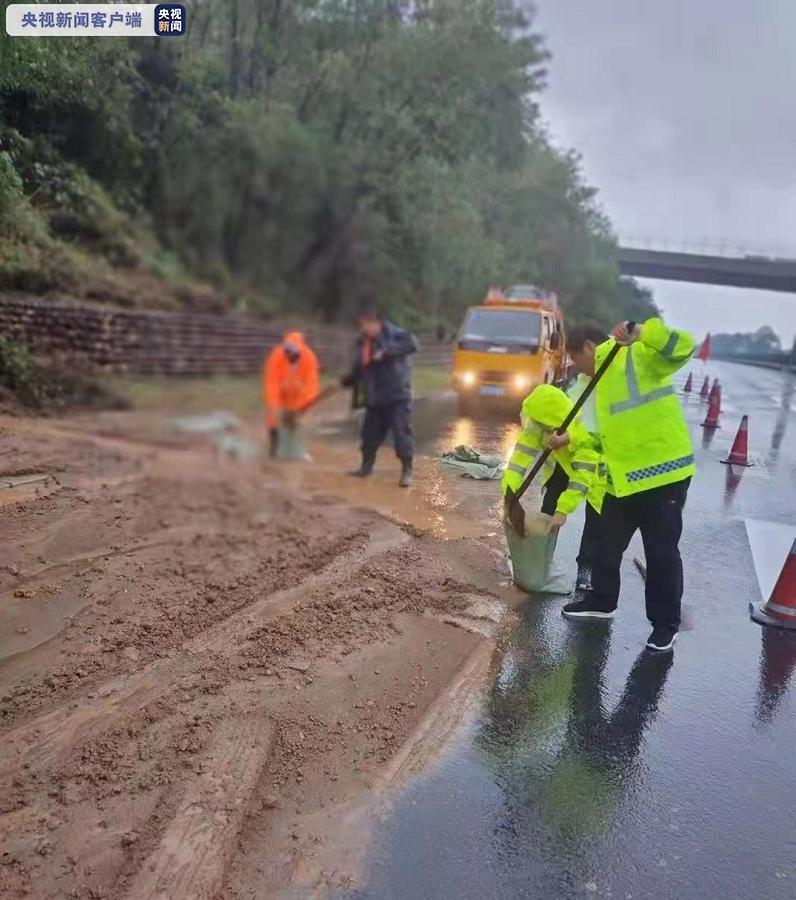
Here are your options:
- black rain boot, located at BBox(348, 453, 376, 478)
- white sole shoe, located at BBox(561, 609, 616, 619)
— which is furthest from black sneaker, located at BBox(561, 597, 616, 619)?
black rain boot, located at BBox(348, 453, 376, 478)

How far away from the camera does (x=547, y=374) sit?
16.1 feet

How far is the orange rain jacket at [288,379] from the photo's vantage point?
3.42ft

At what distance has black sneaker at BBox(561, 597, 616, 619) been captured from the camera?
12.4ft

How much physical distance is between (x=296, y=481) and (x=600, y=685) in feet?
7.65

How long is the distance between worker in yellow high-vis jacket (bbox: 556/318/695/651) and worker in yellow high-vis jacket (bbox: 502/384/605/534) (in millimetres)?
99

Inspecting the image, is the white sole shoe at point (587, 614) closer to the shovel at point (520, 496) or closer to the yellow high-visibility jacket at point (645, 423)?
the shovel at point (520, 496)

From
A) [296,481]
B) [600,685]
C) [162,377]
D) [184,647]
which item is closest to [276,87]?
A: [162,377]

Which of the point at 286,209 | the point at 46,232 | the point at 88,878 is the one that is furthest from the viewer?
the point at 88,878

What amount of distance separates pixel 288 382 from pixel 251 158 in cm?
32

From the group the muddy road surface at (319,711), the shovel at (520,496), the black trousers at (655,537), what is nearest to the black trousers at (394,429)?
the muddy road surface at (319,711)

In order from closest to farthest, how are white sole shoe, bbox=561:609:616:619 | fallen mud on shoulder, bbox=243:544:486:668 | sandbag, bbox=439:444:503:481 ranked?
fallen mud on shoulder, bbox=243:544:486:668
white sole shoe, bbox=561:609:616:619
sandbag, bbox=439:444:503:481

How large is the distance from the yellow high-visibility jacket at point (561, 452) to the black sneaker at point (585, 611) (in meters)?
0.52

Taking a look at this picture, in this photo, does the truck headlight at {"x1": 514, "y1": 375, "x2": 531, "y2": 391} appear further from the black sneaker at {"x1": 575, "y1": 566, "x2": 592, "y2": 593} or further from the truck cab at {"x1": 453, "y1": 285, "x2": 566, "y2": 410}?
the black sneaker at {"x1": 575, "y1": 566, "x2": 592, "y2": 593}

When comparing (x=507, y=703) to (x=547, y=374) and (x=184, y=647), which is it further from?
(x=547, y=374)
